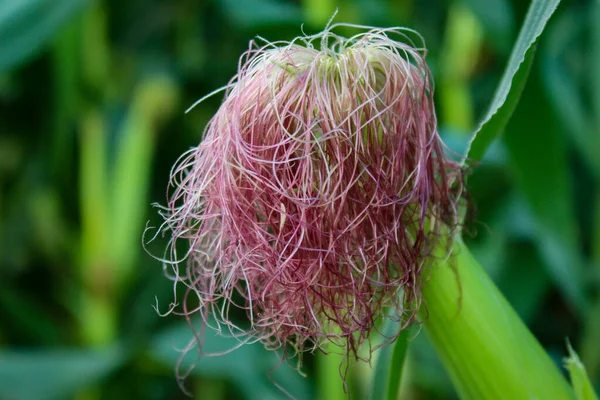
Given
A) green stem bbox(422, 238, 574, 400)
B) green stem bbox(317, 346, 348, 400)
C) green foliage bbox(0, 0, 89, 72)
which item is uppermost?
green stem bbox(422, 238, 574, 400)

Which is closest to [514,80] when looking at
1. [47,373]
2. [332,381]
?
[332,381]

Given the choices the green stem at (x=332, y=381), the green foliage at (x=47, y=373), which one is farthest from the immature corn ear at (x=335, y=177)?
the green foliage at (x=47, y=373)

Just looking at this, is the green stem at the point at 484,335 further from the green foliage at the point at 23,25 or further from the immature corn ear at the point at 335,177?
the green foliage at the point at 23,25

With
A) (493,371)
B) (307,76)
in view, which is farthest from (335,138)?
(493,371)

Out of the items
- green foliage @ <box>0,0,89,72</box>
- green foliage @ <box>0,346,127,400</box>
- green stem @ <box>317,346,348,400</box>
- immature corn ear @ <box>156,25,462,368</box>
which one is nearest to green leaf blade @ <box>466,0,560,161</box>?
immature corn ear @ <box>156,25,462,368</box>

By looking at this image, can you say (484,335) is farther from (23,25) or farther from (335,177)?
(23,25)

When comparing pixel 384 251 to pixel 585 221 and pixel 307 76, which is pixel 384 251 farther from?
pixel 585 221

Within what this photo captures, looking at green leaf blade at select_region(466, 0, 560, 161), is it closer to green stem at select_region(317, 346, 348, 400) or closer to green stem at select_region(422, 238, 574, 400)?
green stem at select_region(422, 238, 574, 400)
